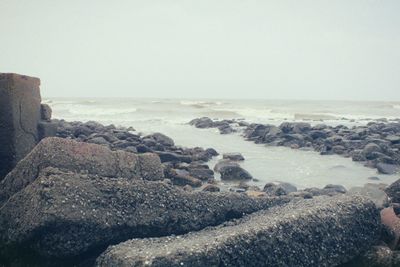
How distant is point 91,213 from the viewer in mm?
2744

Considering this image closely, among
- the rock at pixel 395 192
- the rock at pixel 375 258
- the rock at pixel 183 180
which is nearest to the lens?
the rock at pixel 375 258

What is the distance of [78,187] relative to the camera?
2.87 metres

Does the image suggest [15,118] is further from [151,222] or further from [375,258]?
[375,258]

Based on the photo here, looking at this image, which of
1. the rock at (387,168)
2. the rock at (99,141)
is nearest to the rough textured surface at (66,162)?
the rock at (99,141)

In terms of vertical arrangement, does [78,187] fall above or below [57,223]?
above

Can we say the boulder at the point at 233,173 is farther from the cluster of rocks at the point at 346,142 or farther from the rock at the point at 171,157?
the cluster of rocks at the point at 346,142

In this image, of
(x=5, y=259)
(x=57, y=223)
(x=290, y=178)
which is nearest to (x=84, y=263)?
(x=57, y=223)

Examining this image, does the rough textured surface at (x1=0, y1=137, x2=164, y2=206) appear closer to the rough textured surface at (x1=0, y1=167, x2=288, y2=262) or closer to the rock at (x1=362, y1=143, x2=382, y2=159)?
the rough textured surface at (x1=0, y1=167, x2=288, y2=262)

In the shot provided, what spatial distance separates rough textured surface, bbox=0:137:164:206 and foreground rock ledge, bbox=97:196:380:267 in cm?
88

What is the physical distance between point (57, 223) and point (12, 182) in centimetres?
95

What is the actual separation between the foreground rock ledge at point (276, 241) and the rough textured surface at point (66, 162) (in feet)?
2.89

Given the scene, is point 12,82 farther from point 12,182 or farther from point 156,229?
point 156,229

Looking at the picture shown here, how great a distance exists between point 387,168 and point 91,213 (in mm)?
6660

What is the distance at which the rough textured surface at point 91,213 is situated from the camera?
2625 mm
